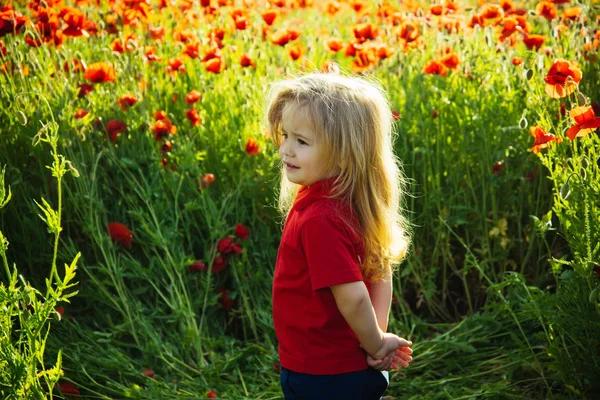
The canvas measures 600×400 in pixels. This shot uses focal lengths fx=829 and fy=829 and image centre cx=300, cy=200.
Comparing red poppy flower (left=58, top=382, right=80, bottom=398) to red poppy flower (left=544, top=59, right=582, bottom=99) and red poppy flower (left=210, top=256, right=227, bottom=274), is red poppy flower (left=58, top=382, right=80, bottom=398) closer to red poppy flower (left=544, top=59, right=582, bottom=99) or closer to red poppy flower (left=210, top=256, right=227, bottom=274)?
red poppy flower (left=210, top=256, right=227, bottom=274)

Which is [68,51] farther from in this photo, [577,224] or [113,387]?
[577,224]

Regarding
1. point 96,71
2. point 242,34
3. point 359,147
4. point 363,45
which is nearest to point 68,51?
point 96,71

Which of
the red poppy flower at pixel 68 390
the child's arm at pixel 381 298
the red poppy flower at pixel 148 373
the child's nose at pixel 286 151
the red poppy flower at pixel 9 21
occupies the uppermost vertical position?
the red poppy flower at pixel 9 21

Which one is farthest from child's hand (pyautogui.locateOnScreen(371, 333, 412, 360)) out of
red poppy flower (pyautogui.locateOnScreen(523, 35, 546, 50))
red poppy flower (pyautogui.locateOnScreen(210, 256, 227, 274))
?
red poppy flower (pyautogui.locateOnScreen(523, 35, 546, 50))

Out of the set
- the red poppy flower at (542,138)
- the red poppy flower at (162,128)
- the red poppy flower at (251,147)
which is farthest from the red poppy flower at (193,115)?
the red poppy flower at (542,138)

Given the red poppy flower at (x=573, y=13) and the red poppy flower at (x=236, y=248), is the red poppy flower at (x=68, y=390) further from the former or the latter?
the red poppy flower at (x=573, y=13)

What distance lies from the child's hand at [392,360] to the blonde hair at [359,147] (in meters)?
0.19

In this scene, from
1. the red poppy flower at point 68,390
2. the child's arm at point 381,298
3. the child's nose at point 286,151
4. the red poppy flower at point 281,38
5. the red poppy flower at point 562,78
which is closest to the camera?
the child's nose at point 286,151

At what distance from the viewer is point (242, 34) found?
3953 mm

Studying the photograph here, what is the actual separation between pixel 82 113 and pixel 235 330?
3.22 feet

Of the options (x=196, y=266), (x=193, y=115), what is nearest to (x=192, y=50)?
(x=193, y=115)

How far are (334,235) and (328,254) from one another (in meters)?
0.05

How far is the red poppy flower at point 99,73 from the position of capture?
2.94 metres

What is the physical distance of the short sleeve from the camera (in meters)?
1.80
